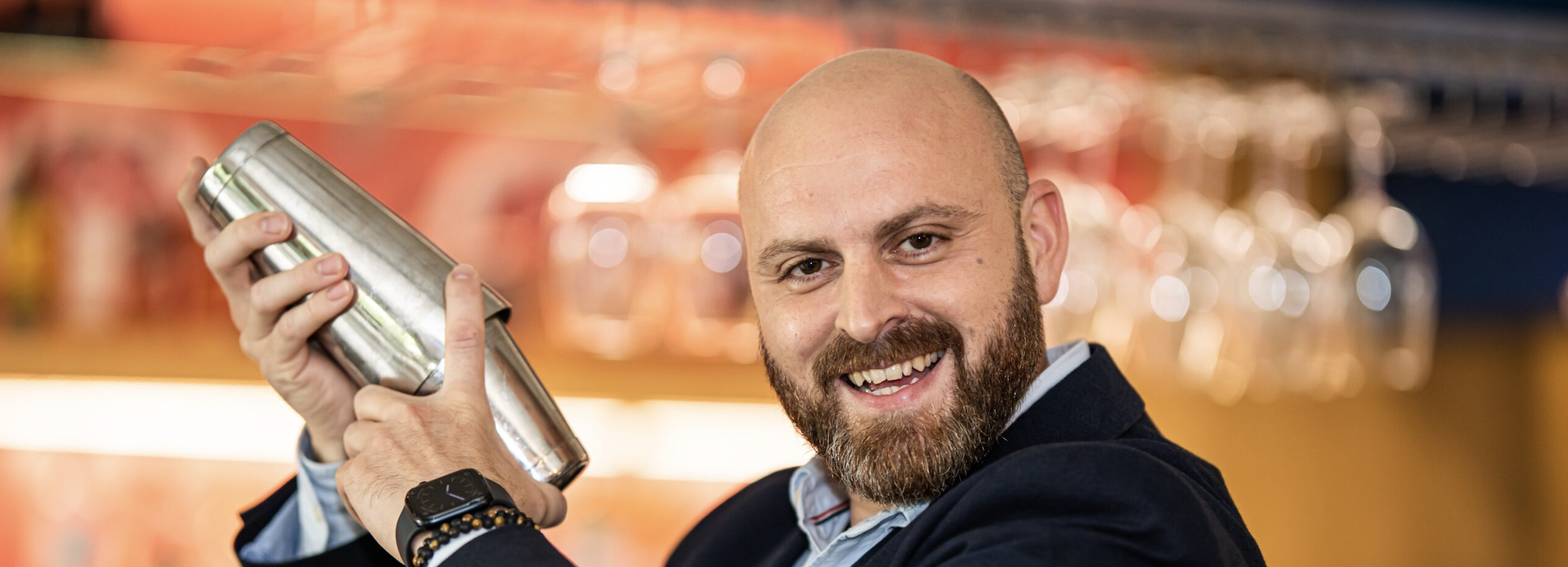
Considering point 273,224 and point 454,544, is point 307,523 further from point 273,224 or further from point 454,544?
point 454,544

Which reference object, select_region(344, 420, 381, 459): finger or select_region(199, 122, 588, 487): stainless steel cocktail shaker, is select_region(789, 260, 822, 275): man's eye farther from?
select_region(344, 420, 381, 459): finger

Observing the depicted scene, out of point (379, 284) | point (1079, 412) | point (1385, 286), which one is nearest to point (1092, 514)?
point (1079, 412)

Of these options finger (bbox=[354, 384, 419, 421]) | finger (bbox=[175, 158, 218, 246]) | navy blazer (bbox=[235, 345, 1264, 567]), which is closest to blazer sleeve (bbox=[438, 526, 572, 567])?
navy blazer (bbox=[235, 345, 1264, 567])

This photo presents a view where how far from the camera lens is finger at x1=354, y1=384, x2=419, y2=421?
3.87ft

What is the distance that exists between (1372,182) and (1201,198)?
1.17 feet

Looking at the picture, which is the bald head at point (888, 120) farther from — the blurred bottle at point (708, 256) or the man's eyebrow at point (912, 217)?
the blurred bottle at point (708, 256)

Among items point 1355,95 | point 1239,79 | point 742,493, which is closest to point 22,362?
point 742,493

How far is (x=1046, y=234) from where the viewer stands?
4.49 feet

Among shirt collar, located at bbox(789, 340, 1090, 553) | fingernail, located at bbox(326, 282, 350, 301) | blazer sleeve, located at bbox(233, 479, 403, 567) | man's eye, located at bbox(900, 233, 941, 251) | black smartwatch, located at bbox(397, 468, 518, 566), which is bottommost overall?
blazer sleeve, located at bbox(233, 479, 403, 567)

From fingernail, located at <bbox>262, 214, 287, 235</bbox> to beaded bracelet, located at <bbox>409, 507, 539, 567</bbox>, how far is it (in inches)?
15.2

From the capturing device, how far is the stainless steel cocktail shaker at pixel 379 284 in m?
1.25

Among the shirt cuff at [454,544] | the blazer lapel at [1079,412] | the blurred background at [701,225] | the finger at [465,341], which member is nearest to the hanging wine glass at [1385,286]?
the blurred background at [701,225]

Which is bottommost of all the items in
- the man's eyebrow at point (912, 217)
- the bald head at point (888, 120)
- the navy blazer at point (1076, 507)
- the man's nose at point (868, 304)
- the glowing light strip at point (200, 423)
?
the glowing light strip at point (200, 423)

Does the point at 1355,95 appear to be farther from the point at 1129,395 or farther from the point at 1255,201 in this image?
the point at 1129,395
